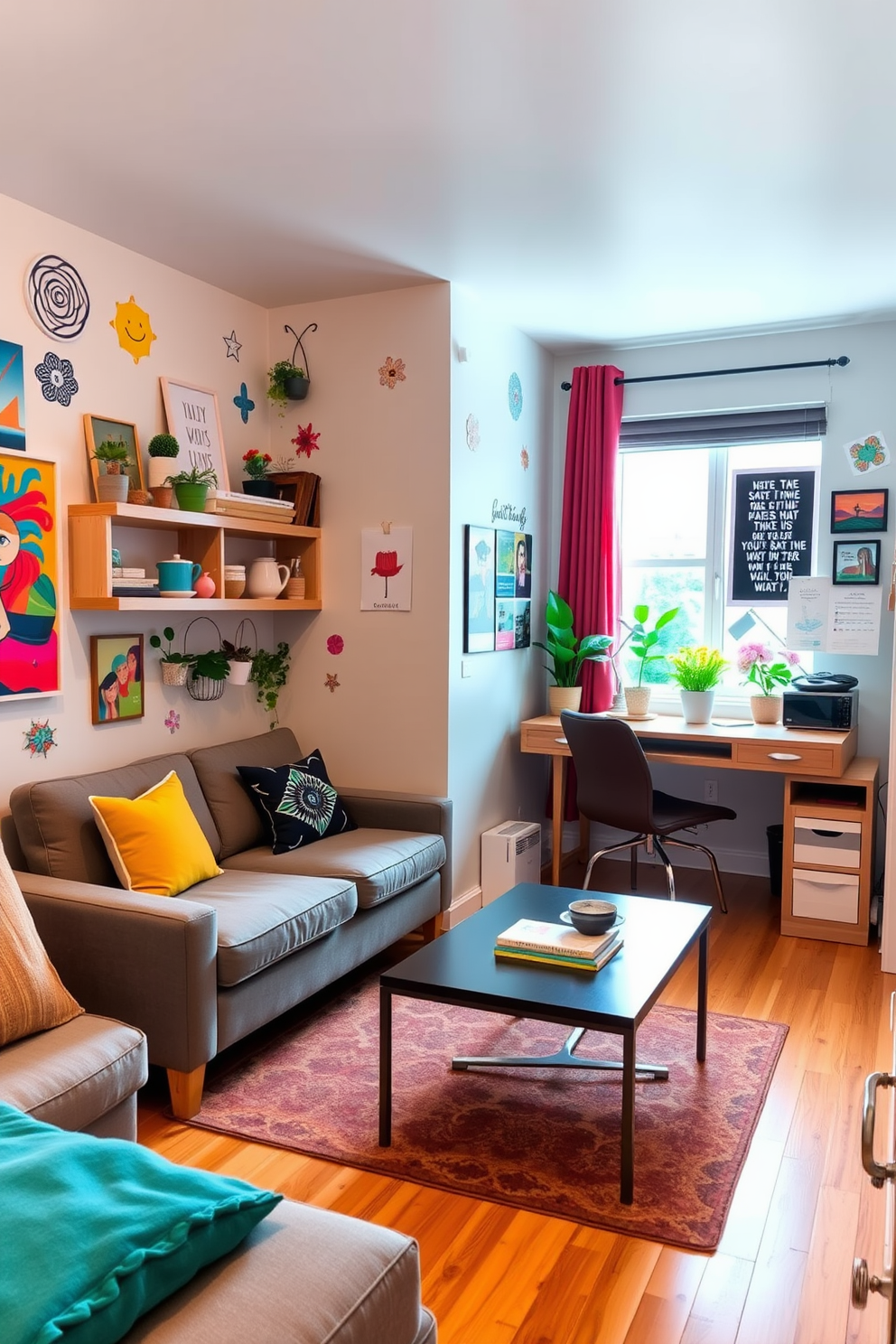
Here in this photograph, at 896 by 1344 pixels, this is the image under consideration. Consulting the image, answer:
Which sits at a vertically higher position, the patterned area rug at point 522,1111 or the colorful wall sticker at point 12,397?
the colorful wall sticker at point 12,397

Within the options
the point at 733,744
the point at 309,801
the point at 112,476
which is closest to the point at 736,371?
the point at 733,744

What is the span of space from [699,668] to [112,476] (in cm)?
261

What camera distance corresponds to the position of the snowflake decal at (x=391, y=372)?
394 centimetres

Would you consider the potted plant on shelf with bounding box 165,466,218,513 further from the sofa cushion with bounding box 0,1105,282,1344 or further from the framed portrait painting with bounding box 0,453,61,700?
the sofa cushion with bounding box 0,1105,282,1344

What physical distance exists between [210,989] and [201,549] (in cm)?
160

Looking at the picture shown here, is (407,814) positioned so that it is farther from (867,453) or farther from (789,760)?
(867,453)

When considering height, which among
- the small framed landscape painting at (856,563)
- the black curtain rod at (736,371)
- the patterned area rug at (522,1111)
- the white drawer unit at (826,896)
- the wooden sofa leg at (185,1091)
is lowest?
the patterned area rug at (522,1111)

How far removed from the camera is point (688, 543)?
489 cm

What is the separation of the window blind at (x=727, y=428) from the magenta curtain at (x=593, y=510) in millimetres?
122

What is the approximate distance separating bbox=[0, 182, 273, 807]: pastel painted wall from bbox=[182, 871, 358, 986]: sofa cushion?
653mm

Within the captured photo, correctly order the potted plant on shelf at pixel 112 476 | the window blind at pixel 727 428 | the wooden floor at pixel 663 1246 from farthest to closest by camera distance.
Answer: the window blind at pixel 727 428, the potted plant on shelf at pixel 112 476, the wooden floor at pixel 663 1246

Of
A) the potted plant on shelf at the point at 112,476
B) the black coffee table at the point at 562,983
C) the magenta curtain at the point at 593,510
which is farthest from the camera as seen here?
the magenta curtain at the point at 593,510

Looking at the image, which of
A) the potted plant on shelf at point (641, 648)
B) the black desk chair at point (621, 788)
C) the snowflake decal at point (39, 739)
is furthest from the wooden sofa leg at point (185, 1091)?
the potted plant on shelf at point (641, 648)

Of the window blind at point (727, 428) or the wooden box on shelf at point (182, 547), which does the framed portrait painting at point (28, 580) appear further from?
the window blind at point (727, 428)
